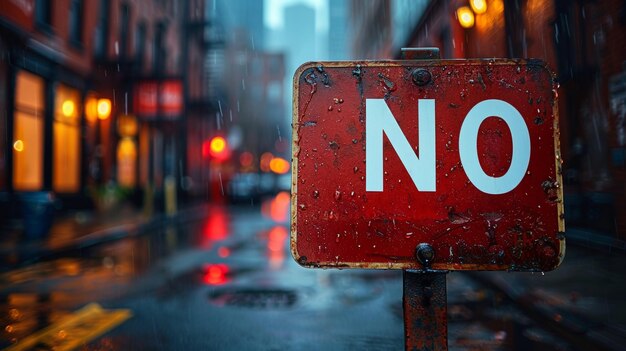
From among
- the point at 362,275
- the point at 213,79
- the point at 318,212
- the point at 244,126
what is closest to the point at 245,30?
the point at 244,126

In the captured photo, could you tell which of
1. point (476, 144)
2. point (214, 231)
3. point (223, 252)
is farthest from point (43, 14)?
point (476, 144)

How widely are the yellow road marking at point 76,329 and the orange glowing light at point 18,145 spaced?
10872mm

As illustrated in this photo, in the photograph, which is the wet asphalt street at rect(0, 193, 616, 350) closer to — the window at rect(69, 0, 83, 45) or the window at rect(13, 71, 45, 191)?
the window at rect(13, 71, 45, 191)

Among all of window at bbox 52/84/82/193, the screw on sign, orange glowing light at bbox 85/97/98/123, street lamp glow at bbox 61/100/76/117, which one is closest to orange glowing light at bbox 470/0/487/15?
the screw on sign

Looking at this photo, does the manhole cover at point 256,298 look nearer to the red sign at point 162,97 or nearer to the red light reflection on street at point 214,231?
the red light reflection on street at point 214,231

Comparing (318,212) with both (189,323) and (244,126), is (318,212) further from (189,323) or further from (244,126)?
(244,126)

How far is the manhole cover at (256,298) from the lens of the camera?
6.25 m

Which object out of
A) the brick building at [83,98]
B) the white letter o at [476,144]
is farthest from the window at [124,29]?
the white letter o at [476,144]

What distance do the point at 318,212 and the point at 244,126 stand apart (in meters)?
60.8

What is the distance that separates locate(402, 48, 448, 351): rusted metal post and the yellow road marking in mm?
3422

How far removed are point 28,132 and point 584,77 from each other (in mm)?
15099

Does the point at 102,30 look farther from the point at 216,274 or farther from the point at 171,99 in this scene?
the point at 216,274

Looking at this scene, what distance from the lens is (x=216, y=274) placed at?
330 inches

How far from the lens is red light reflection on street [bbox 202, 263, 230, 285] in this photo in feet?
25.5
